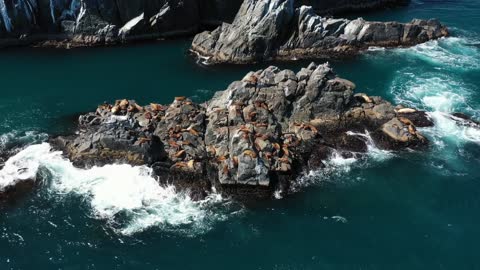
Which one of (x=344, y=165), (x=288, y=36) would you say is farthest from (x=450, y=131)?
(x=288, y=36)

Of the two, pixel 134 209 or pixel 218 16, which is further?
pixel 218 16

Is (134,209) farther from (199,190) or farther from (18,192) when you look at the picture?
(18,192)

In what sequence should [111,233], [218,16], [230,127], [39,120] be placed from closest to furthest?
1. [111,233]
2. [230,127]
3. [39,120]
4. [218,16]

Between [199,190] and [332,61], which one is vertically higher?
[332,61]

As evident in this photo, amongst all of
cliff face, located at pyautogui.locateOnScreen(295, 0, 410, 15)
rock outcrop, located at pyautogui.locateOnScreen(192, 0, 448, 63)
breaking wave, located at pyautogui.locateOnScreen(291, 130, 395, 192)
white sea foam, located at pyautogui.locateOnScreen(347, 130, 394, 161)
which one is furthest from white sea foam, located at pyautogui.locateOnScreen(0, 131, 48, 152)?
cliff face, located at pyautogui.locateOnScreen(295, 0, 410, 15)

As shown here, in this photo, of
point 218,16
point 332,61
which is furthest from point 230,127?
point 218,16
